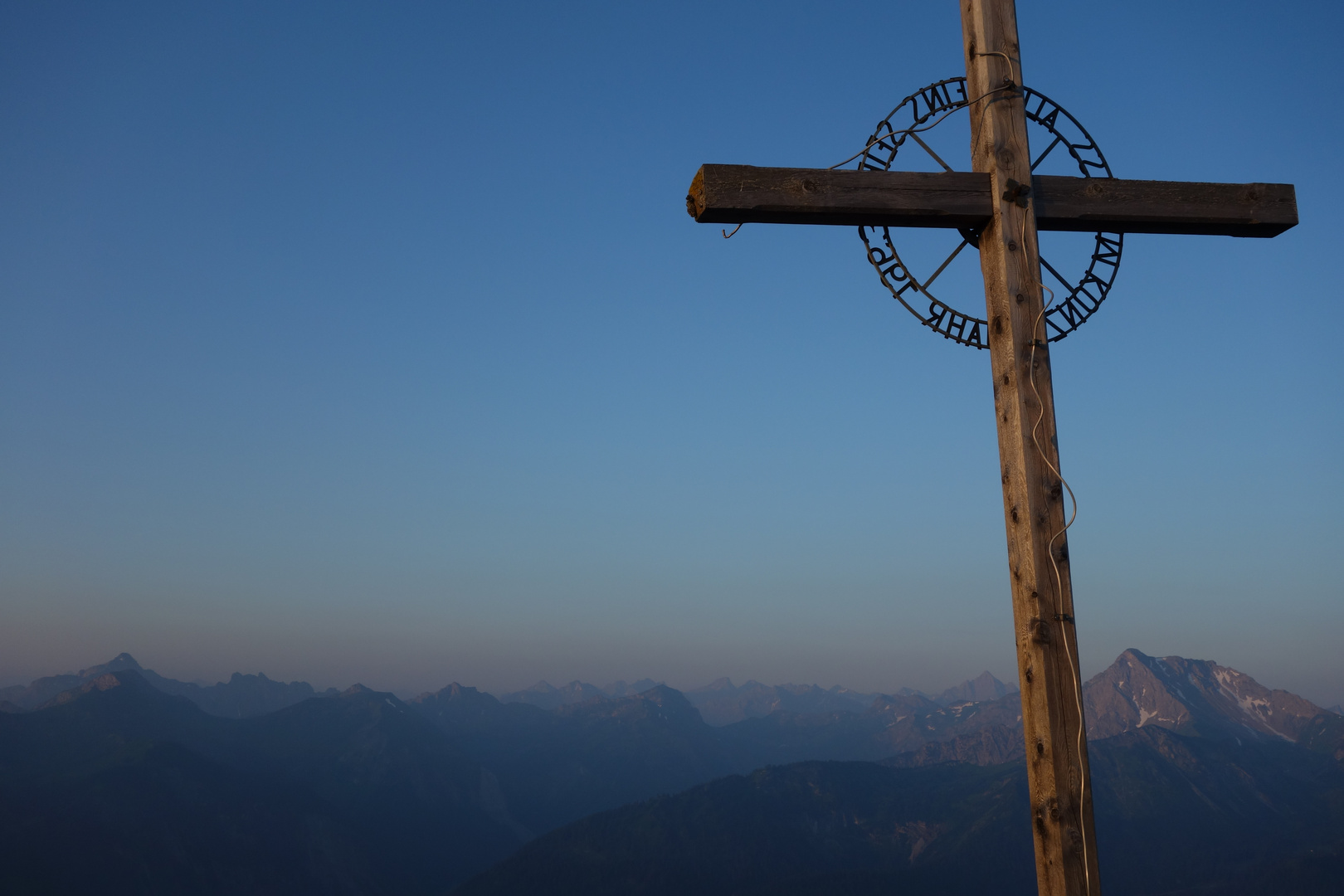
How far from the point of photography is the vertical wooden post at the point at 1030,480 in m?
4.45

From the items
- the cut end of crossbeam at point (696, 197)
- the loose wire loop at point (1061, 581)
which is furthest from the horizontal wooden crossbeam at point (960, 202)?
the loose wire loop at point (1061, 581)

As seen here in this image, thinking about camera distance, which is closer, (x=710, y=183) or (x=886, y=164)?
(x=710, y=183)

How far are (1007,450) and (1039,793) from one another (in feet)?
5.48

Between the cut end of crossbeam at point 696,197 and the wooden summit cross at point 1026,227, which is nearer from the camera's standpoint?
the wooden summit cross at point 1026,227

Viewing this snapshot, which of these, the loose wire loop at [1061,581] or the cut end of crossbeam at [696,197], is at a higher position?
the cut end of crossbeam at [696,197]

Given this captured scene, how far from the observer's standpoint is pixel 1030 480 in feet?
15.4

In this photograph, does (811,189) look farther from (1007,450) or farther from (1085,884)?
(1085,884)

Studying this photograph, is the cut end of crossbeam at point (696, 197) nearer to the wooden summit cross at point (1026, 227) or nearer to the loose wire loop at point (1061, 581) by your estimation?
the wooden summit cross at point (1026, 227)

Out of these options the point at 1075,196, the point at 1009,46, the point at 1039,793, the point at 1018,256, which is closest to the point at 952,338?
the point at 1018,256

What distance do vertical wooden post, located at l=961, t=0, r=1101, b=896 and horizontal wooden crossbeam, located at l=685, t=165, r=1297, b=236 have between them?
235 mm

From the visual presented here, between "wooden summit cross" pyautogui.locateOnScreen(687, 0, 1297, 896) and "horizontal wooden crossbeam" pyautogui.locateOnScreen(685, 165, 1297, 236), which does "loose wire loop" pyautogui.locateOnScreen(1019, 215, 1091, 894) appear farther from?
"horizontal wooden crossbeam" pyautogui.locateOnScreen(685, 165, 1297, 236)

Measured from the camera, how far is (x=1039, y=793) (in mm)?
4523

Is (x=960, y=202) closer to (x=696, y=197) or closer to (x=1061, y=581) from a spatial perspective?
(x=696, y=197)

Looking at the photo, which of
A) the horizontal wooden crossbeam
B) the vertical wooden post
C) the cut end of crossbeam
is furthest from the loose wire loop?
the cut end of crossbeam
